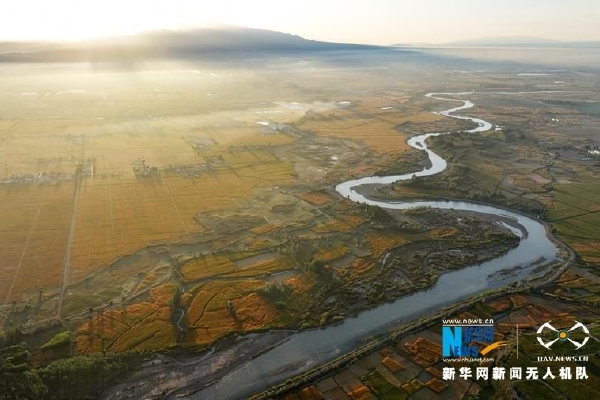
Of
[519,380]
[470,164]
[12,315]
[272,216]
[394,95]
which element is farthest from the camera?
[394,95]

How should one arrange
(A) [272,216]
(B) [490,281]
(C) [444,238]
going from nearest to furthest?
(B) [490,281]
(C) [444,238]
(A) [272,216]

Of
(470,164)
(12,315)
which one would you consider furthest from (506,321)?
(470,164)

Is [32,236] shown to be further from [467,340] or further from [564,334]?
[564,334]

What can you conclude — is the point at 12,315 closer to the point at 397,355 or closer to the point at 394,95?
the point at 397,355

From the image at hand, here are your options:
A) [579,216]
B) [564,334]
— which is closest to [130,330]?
[564,334]

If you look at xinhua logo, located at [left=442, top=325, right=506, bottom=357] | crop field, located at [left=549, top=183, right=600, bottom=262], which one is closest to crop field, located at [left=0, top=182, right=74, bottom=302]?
xinhua logo, located at [left=442, top=325, right=506, bottom=357]
